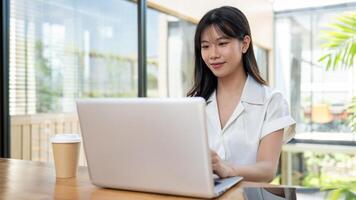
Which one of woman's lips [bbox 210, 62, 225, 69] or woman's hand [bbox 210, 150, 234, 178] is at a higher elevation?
woman's lips [bbox 210, 62, 225, 69]

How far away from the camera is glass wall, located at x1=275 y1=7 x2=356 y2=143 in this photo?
496cm

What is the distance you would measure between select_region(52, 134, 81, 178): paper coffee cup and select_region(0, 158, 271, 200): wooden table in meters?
0.03

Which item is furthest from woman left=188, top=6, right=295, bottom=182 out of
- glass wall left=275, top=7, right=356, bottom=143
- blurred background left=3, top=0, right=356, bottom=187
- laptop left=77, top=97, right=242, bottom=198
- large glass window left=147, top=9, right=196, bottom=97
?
glass wall left=275, top=7, right=356, bottom=143

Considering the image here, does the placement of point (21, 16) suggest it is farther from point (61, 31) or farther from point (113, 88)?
point (113, 88)

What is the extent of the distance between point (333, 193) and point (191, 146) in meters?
0.32

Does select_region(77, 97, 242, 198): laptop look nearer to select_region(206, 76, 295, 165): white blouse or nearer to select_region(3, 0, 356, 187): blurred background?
select_region(206, 76, 295, 165): white blouse

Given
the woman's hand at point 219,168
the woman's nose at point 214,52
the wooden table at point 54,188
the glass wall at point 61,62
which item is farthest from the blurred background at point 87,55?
the woman's hand at point 219,168

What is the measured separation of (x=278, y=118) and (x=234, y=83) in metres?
0.21

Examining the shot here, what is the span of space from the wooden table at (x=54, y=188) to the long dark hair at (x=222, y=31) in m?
0.52

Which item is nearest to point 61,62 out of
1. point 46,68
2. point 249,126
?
point 46,68

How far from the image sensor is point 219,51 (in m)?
1.31

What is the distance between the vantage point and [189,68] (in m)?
3.71

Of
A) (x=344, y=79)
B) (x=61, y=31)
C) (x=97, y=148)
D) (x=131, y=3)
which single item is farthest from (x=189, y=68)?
(x=97, y=148)

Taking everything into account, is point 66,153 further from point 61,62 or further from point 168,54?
point 168,54
